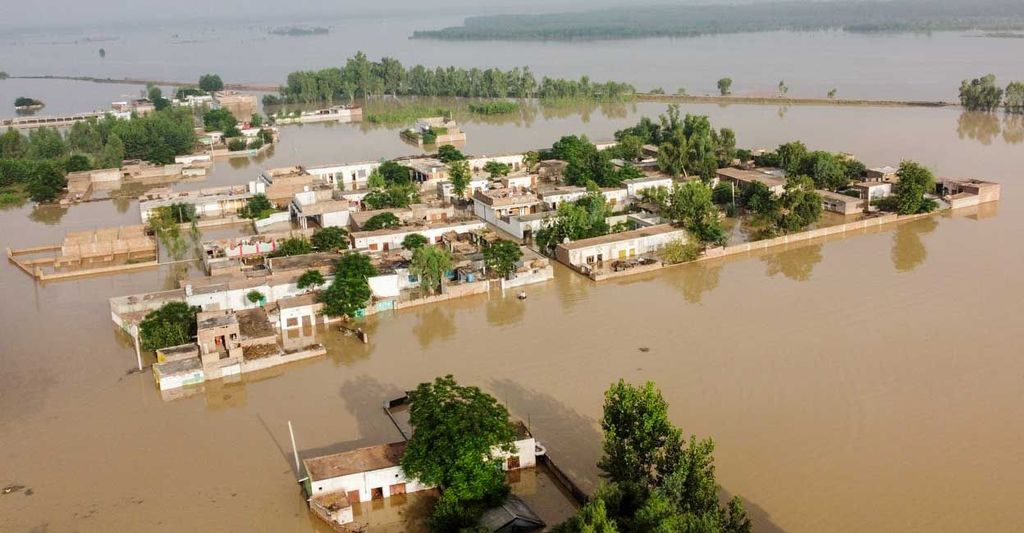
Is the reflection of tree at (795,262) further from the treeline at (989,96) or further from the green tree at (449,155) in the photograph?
the treeline at (989,96)

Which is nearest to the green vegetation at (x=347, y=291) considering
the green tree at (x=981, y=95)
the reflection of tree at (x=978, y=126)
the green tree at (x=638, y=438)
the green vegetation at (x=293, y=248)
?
the green vegetation at (x=293, y=248)

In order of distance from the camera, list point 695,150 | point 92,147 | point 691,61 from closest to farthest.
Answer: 1. point 695,150
2. point 92,147
3. point 691,61

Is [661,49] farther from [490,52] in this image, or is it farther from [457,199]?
[457,199]

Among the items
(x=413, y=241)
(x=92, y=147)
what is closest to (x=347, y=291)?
(x=413, y=241)

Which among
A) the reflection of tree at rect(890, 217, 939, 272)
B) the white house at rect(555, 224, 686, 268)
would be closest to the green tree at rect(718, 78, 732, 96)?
the reflection of tree at rect(890, 217, 939, 272)

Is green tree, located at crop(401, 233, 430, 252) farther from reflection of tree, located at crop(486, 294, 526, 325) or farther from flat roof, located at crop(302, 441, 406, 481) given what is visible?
flat roof, located at crop(302, 441, 406, 481)

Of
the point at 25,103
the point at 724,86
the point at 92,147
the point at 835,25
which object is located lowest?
the point at 92,147

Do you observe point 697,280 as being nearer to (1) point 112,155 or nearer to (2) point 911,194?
(2) point 911,194
